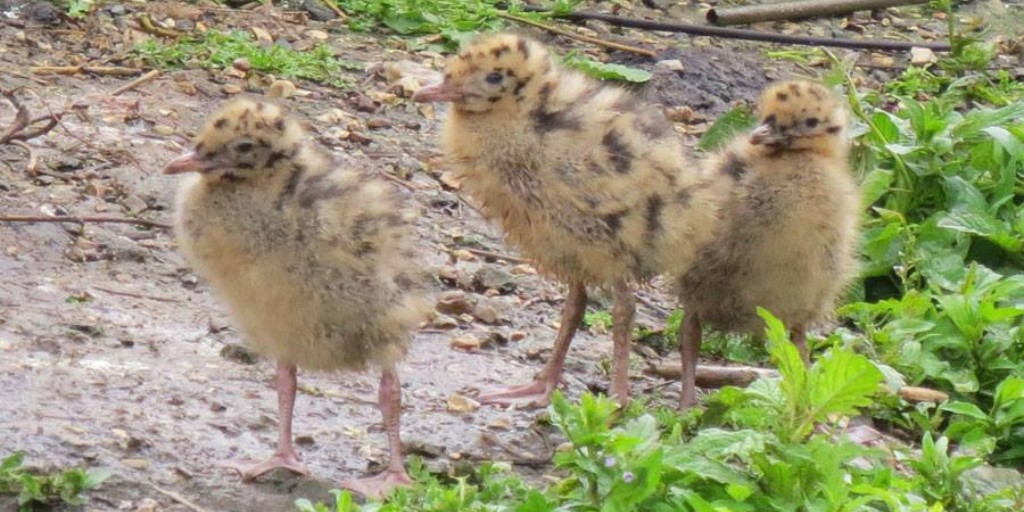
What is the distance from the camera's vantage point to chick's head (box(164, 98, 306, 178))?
19.2 ft

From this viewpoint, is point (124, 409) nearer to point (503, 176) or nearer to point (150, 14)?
point (503, 176)

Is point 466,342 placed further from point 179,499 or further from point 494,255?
point 179,499

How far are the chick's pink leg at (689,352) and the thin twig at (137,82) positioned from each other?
318 cm

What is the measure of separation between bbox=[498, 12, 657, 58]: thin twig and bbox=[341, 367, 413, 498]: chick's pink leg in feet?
16.0

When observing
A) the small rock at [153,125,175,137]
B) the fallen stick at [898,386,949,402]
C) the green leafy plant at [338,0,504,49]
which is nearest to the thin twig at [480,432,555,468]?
the fallen stick at [898,386,949,402]

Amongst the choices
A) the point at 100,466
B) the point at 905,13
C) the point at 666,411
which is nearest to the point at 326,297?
the point at 100,466

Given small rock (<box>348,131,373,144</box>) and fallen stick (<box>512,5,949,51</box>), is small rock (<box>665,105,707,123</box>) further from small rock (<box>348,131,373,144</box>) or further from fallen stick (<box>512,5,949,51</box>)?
small rock (<box>348,131,373,144</box>)

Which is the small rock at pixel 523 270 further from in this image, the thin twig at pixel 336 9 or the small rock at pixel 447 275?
the thin twig at pixel 336 9

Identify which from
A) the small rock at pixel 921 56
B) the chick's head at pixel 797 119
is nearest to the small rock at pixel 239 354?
the chick's head at pixel 797 119

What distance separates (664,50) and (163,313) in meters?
4.24

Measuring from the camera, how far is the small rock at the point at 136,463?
5871 millimetres

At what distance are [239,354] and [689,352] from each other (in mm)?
1583

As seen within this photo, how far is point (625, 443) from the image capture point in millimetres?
5387

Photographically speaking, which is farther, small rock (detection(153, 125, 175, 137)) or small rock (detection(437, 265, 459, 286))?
small rock (detection(153, 125, 175, 137))
